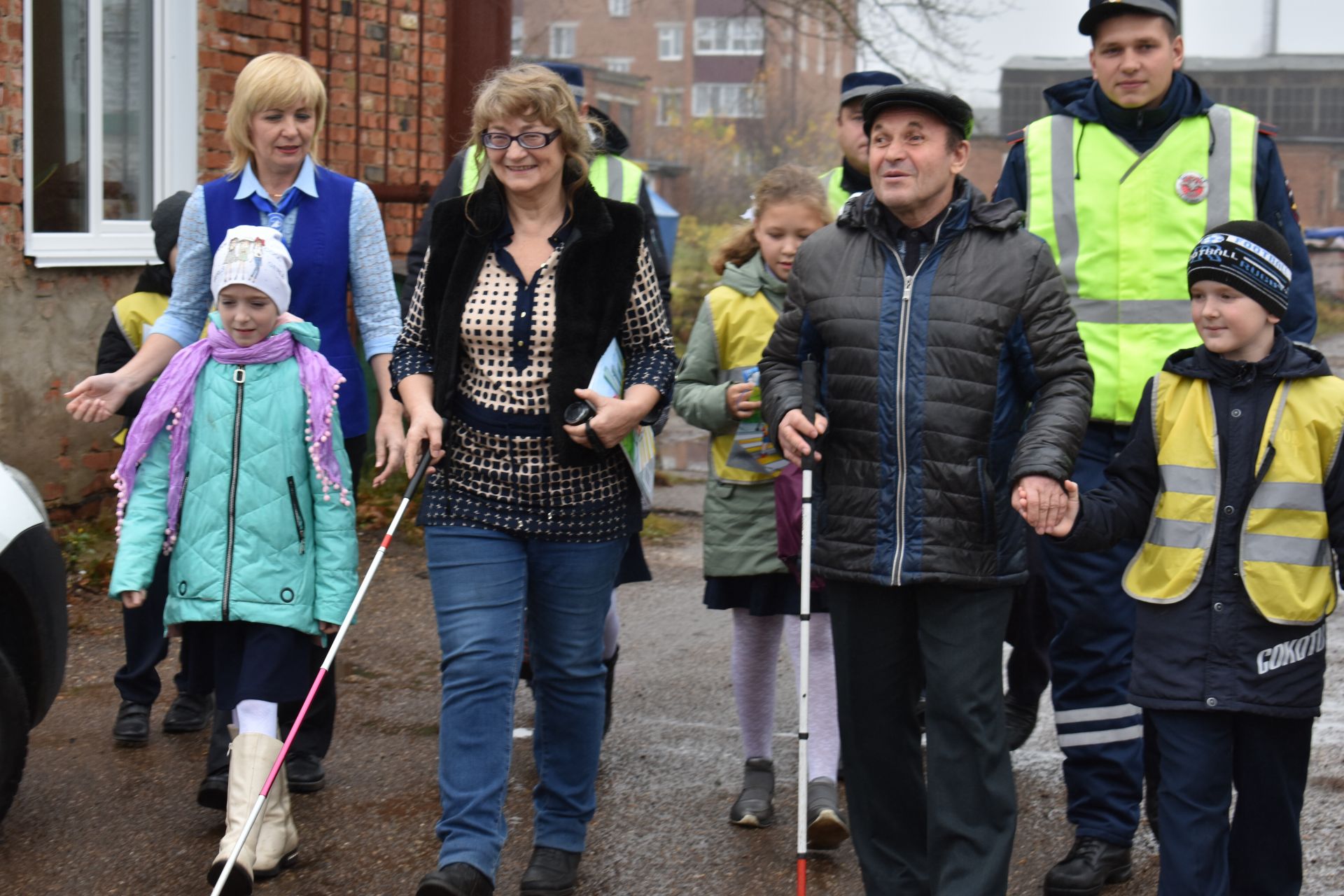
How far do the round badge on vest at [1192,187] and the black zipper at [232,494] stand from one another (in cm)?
252

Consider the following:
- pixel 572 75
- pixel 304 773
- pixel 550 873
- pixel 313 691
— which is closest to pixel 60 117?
pixel 572 75

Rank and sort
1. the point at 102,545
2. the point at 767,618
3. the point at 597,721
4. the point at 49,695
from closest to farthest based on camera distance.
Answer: the point at 597,721
the point at 49,695
the point at 767,618
the point at 102,545

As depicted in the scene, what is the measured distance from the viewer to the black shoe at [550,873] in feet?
13.9

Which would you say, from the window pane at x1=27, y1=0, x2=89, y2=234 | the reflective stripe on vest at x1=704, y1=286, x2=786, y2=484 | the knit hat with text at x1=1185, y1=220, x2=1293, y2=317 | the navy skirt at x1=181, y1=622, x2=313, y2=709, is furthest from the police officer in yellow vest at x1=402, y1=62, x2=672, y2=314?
the window pane at x1=27, y1=0, x2=89, y2=234

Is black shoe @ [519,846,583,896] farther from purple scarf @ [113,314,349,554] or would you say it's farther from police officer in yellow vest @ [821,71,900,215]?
police officer in yellow vest @ [821,71,900,215]

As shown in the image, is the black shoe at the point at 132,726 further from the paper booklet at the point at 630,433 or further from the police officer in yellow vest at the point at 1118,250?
the police officer in yellow vest at the point at 1118,250

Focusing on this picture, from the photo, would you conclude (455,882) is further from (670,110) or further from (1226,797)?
(670,110)

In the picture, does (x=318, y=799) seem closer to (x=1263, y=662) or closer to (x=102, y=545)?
(x=1263, y=662)

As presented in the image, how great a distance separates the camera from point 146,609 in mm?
5508

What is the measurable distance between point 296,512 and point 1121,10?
2.53m

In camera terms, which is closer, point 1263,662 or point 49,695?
point 1263,662

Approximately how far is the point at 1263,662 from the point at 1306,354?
0.71 meters

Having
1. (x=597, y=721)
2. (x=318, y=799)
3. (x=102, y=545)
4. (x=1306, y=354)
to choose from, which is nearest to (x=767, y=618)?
(x=597, y=721)

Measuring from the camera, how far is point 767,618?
4934mm
